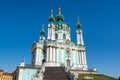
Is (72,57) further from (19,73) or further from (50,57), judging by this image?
(19,73)

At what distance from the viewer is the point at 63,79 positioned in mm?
25859

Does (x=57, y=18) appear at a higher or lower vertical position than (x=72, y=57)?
higher

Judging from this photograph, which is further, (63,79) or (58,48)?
(58,48)

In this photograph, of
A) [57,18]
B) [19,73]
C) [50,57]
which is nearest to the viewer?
[19,73]

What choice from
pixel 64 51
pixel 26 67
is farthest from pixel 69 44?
pixel 26 67

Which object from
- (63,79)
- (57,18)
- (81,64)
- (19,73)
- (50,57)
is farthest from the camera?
(57,18)

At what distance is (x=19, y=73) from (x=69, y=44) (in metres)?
22.2

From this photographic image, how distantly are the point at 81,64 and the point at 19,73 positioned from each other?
2289 cm

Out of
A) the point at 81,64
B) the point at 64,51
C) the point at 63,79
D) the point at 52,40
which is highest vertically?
the point at 52,40

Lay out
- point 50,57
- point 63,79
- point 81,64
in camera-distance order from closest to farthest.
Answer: point 63,79 < point 50,57 < point 81,64

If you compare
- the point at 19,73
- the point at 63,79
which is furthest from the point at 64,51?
the point at 63,79

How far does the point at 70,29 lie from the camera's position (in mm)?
66312

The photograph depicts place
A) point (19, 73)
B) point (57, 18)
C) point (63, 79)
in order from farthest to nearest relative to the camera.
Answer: point (57, 18), point (19, 73), point (63, 79)

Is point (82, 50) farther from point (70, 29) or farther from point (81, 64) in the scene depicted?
point (70, 29)
